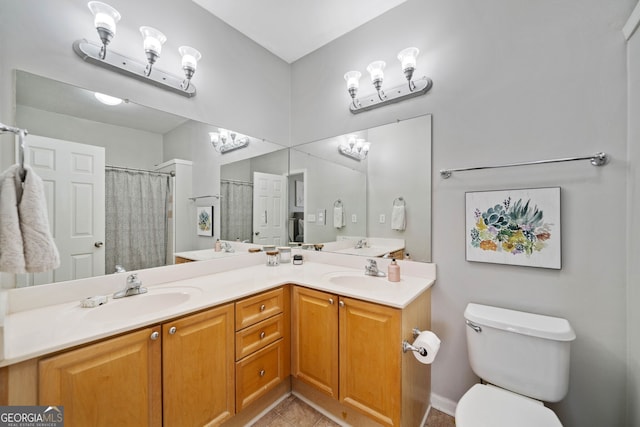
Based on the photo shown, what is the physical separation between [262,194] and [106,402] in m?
1.68

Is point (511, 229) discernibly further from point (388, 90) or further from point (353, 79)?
point (353, 79)

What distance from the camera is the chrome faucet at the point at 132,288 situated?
1.32 metres

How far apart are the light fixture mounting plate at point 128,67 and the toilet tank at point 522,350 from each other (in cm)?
226

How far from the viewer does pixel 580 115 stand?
1.23 meters

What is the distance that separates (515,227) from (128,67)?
238cm

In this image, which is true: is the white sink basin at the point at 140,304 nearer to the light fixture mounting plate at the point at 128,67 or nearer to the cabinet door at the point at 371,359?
the cabinet door at the point at 371,359

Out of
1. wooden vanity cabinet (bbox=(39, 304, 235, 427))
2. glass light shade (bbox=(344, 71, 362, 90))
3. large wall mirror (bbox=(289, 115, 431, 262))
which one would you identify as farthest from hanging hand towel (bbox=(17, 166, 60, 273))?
glass light shade (bbox=(344, 71, 362, 90))

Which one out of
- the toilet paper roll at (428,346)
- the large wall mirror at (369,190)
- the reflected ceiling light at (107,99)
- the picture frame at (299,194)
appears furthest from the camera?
the picture frame at (299,194)

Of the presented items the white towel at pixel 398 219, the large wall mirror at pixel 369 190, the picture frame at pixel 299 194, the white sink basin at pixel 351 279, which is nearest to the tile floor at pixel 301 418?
the white sink basin at pixel 351 279

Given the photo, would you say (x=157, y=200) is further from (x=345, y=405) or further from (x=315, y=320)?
(x=345, y=405)

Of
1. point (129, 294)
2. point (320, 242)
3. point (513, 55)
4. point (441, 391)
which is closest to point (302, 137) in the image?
point (320, 242)

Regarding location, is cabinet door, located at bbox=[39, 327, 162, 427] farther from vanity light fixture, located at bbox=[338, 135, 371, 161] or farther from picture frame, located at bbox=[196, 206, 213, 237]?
vanity light fixture, located at bbox=[338, 135, 371, 161]

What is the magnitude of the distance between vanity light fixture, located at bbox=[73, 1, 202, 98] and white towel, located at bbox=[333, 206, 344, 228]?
1.40 meters

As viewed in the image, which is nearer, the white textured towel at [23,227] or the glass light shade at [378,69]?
the white textured towel at [23,227]
